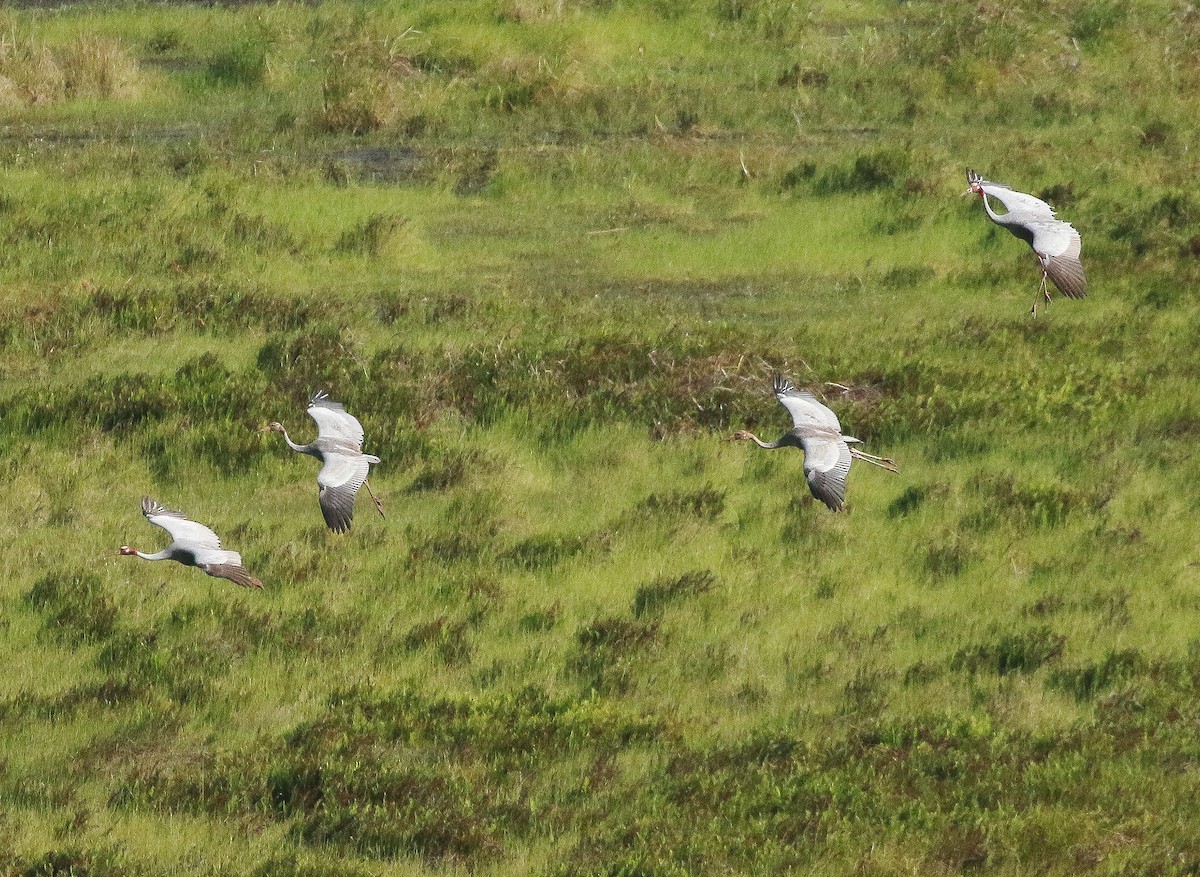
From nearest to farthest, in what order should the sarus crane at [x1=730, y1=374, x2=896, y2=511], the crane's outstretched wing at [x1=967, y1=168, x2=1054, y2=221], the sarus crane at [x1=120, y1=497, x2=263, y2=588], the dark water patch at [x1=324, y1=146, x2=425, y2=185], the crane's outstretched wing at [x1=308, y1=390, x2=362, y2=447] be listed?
the sarus crane at [x1=730, y1=374, x2=896, y2=511], the sarus crane at [x1=120, y1=497, x2=263, y2=588], the crane's outstretched wing at [x1=967, y1=168, x2=1054, y2=221], the crane's outstretched wing at [x1=308, y1=390, x2=362, y2=447], the dark water patch at [x1=324, y1=146, x2=425, y2=185]

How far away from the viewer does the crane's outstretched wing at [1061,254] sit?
12211mm

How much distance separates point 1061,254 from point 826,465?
1954 mm

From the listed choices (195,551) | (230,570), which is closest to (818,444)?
(230,570)

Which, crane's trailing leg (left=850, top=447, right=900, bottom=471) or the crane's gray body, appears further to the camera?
crane's trailing leg (left=850, top=447, right=900, bottom=471)

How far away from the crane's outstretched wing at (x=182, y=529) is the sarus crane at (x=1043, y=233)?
5.25 metres

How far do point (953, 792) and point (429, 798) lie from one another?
2834 mm

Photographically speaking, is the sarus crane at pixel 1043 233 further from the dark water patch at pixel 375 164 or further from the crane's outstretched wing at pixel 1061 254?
the dark water patch at pixel 375 164

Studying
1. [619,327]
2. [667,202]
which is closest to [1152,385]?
[619,327]

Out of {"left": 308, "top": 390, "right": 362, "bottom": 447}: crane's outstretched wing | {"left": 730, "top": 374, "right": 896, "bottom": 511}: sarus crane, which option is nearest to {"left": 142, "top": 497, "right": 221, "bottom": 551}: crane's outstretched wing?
{"left": 308, "top": 390, "right": 362, "bottom": 447}: crane's outstretched wing

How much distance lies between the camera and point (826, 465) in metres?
12.7

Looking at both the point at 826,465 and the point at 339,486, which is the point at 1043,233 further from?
the point at 339,486

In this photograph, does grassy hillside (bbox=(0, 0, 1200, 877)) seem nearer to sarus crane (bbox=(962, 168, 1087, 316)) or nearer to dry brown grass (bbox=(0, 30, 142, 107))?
dry brown grass (bbox=(0, 30, 142, 107))

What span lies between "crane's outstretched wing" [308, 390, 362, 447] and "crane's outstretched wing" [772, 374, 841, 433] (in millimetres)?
2783

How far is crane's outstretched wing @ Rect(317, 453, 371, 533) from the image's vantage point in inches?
493
